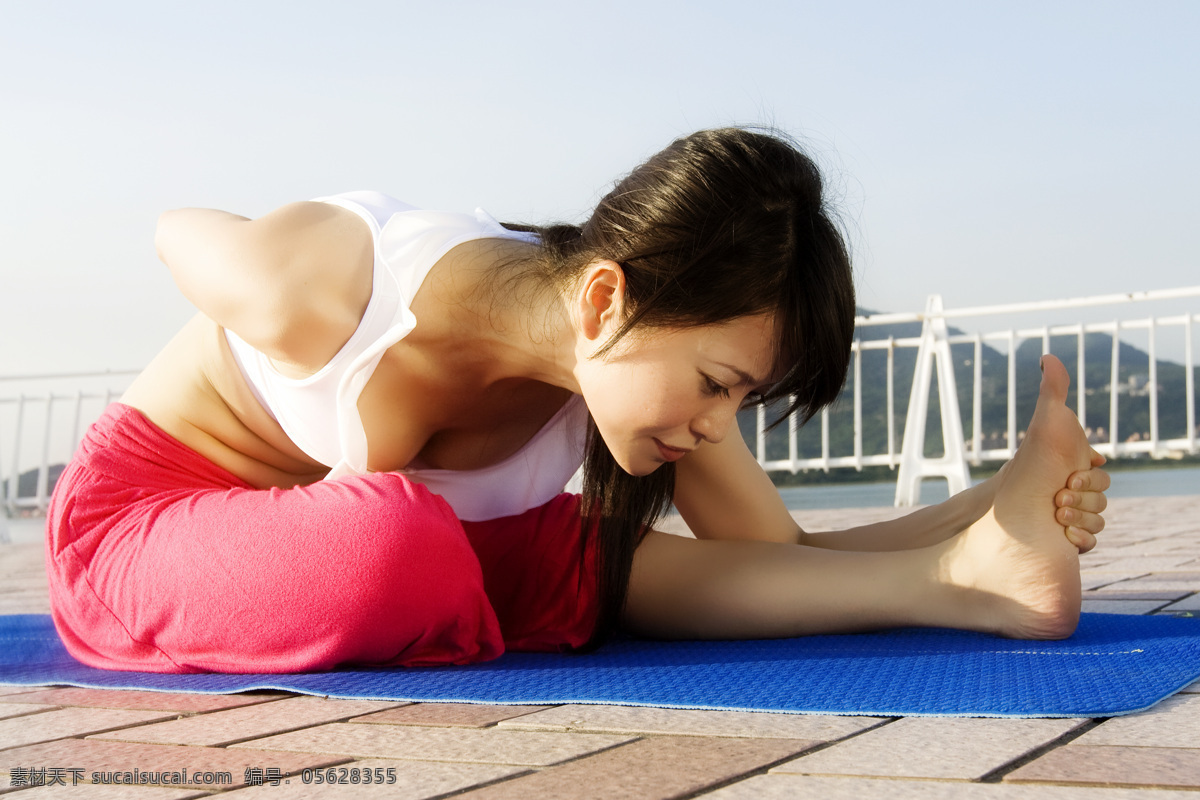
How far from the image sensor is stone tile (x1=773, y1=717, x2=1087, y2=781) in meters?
0.87

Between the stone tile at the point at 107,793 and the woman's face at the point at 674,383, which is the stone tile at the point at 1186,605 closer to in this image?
the woman's face at the point at 674,383

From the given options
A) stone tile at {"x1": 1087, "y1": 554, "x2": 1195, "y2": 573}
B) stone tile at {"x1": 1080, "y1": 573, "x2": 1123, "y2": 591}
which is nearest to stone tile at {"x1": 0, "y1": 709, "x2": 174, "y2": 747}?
stone tile at {"x1": 1080, "y1": 573, "x2": 1123, "y2": 591}

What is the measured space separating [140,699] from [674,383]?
2.85 feet

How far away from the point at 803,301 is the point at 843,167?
370 mm

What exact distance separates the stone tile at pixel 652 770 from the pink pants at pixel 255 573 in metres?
0.55

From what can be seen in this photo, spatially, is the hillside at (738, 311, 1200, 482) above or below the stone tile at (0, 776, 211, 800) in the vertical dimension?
below

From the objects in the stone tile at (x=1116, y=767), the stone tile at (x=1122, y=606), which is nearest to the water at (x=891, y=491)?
the stone tile at (x=1122, y=606)

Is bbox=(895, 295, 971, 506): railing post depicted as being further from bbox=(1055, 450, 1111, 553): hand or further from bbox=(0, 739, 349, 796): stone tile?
bbox=(0, 739, 349, 796): stone tile

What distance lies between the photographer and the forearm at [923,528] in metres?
1.98

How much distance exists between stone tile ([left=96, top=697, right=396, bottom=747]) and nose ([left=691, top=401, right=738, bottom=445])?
60 cm

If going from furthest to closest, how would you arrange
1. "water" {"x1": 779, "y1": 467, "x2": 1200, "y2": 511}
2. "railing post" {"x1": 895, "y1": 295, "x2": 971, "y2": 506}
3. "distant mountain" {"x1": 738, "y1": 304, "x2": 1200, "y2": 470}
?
"water" {"x1": 779, "y1": 467, "x2": 1200, "y2": 511}
"distant mountain" {"x1": 738, "y1": 304, "x2": 1200, "y2": 470}
"railing post" {"x1": 895, "y1": 295, "x2": 971, "y2": 506}

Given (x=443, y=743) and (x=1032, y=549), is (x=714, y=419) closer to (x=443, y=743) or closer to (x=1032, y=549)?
(x=1032, y=549)

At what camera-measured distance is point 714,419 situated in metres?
1.52

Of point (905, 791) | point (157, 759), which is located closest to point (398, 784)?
point (157, 759)
